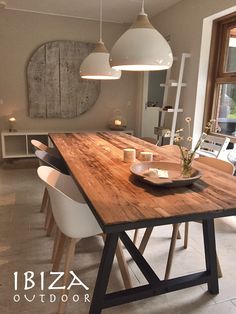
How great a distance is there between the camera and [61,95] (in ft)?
16.7

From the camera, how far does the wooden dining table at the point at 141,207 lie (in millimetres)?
1256

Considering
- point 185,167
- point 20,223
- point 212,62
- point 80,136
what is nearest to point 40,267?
point 20,223

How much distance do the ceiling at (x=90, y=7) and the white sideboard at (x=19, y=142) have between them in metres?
2.06

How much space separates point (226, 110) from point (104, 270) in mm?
2951

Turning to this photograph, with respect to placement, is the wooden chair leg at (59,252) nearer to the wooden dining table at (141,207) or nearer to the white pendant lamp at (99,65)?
the wooden dining table at (141,207)

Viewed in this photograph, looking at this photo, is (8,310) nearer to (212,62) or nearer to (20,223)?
(20,223)

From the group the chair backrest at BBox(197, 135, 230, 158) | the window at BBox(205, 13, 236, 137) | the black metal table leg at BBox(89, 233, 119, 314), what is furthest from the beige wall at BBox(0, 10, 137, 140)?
the black metal table leg at BBox(89, 233, 119, 314)

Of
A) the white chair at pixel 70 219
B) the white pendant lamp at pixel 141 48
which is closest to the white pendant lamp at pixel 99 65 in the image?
the white pendant lamp at pixel 141 48

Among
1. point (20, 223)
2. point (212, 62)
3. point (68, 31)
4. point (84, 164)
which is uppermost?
point (68, 31)

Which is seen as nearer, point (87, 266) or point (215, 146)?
point (87, 266)

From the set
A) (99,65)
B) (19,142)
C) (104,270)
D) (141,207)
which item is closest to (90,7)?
(99,65)

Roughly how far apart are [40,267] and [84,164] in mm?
870

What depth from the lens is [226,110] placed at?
365 cm

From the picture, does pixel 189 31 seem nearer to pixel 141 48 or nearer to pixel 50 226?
pixel 141 48
